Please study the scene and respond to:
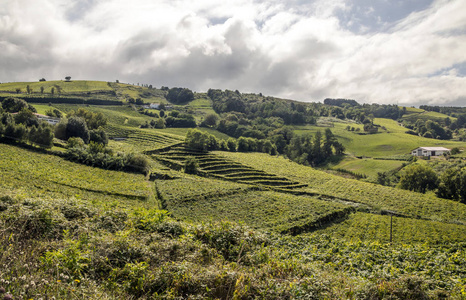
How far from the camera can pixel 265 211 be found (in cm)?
3834

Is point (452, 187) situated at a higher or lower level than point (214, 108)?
lower

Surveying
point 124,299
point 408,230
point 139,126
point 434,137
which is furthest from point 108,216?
point 434,137

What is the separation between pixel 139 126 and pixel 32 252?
11202 centimetres

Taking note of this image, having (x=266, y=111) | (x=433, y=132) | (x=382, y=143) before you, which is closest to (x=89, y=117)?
(x=266, y=111)

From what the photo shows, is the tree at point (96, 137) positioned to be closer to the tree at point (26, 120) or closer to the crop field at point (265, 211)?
the tree at point (26, 120)

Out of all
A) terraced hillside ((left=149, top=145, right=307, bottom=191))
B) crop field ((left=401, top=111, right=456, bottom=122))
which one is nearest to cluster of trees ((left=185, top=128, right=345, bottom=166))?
terraced hillside ((left=149, top=145, right=307, bottom=191))

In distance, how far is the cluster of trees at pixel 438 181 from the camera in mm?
57969

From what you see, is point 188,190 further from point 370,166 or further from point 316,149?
point 316,149

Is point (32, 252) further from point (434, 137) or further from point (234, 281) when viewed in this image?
point (434, 137)

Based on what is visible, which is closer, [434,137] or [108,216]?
[108,216]

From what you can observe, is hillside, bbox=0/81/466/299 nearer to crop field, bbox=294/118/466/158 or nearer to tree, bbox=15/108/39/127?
crop field, bbox=294/118/466/158

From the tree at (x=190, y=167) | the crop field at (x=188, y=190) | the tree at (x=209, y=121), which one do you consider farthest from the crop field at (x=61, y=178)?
the tree at (x=209, y=121)

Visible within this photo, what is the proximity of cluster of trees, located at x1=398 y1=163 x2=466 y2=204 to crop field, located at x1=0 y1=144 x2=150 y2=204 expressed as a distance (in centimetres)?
6475

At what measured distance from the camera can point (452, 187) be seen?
59.5m
